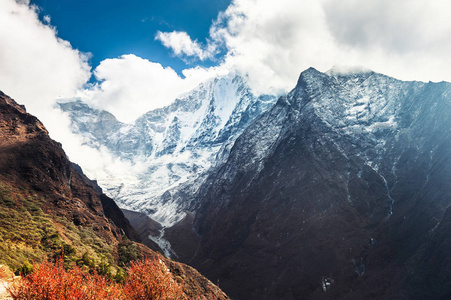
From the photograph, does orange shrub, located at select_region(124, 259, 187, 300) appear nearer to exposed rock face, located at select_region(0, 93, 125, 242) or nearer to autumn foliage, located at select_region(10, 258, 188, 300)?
autumn foliage, located at select_region(10, 258, 188, 300)

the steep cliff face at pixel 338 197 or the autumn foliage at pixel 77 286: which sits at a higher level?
the steep cliff face at pixel 338 197

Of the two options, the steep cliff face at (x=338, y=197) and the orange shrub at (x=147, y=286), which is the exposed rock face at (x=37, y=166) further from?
the steep cliff face at (x=338, y=197)

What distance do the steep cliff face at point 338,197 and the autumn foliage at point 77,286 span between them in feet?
296

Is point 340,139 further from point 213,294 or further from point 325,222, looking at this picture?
point 213,294

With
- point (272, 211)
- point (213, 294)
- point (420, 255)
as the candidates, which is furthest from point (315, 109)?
point (213, 294)

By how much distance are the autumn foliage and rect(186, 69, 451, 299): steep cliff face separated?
90254mm

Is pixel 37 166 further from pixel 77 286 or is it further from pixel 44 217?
pixel 77 286

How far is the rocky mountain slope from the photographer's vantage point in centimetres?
3716

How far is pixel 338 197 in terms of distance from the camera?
12669 centimetres

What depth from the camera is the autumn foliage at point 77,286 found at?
12.4 metres

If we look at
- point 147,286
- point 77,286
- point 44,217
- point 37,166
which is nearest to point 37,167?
point 37,166

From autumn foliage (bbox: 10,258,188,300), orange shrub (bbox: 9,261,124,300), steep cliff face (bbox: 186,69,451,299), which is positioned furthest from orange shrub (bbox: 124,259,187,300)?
steep cliff face (bbox: 186,69,451,299)

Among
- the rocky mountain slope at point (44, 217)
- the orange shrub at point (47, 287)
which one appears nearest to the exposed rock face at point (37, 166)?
the rocky mountain slope at point (44, 217)

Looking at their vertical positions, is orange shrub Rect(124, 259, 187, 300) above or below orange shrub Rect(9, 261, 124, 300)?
above
